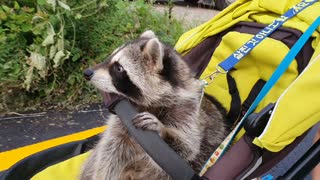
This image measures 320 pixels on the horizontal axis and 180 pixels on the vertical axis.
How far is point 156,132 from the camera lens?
6.20 ft

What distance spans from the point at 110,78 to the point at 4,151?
1.38m

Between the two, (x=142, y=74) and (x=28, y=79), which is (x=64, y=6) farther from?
(x=142, y=74)

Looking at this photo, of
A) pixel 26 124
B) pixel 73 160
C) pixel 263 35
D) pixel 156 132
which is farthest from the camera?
pixel 26 124

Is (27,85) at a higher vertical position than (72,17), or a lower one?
lower

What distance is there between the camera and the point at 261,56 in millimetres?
2297

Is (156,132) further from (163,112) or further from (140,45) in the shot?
(140,45)

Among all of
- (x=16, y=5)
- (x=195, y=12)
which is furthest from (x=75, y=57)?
(x=195, y=12)

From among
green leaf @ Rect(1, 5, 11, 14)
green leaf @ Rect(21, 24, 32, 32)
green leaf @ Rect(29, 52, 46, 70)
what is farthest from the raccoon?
green leaf @ Rect(1, 5, 11, 14)

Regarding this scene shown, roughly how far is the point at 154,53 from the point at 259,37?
19.6 inches

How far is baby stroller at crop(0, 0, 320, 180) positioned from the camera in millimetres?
1757

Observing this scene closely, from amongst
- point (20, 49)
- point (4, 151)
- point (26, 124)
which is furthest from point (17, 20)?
point (4, 151)

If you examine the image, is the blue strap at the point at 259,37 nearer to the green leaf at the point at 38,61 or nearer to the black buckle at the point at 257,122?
the black buckle at the point at 257,122

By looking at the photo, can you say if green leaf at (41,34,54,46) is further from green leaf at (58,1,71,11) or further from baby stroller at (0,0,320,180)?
baby stroller at (0,0,320,180)

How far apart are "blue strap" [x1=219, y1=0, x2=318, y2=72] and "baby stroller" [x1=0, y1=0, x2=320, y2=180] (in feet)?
0.04
